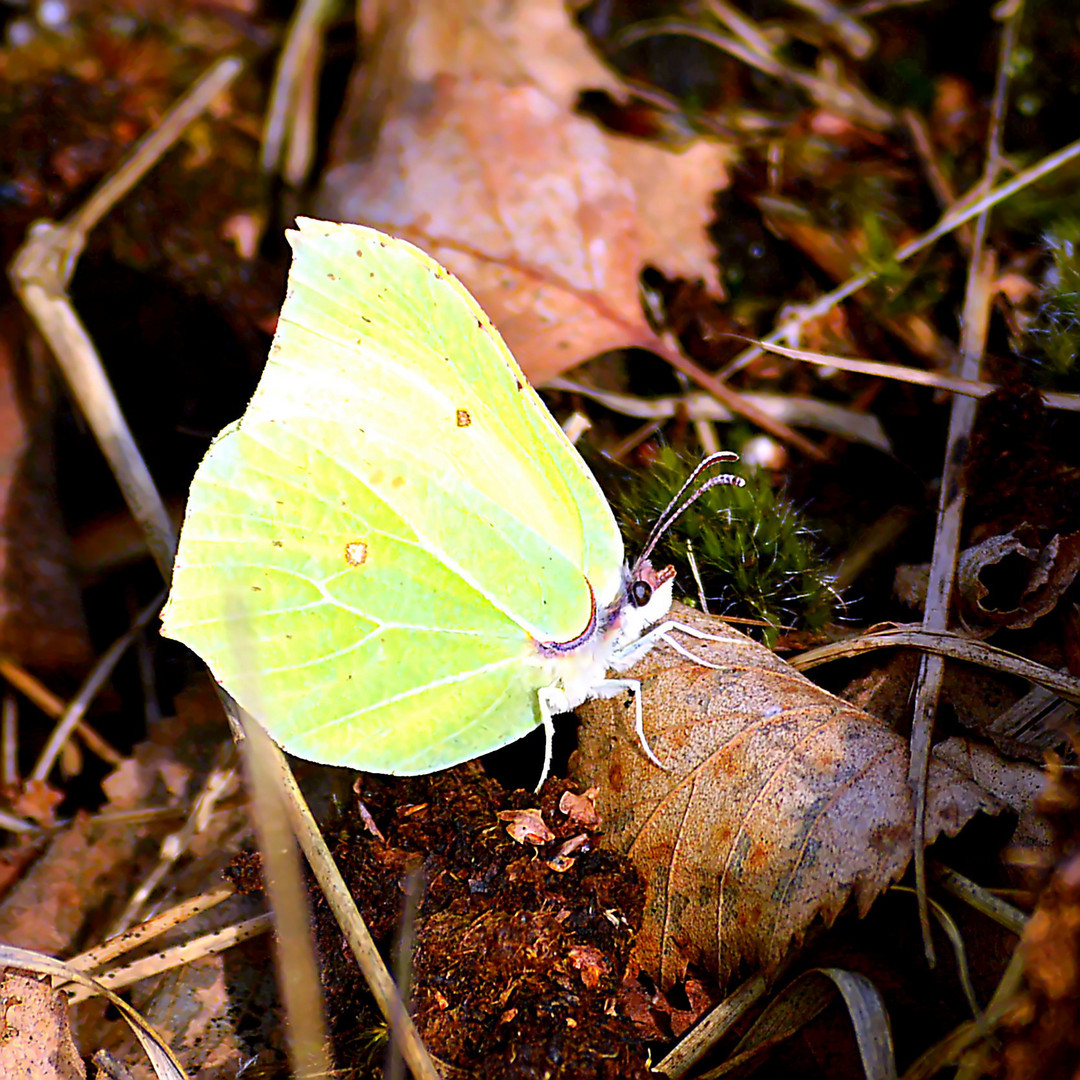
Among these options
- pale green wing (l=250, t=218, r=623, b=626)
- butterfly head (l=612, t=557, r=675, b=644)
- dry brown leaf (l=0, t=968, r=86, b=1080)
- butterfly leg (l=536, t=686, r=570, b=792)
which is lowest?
dry brown leaf (l=0, t=968, r=86, b=1080)

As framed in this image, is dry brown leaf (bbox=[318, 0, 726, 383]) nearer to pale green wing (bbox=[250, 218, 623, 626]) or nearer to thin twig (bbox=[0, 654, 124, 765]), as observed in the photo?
pale green wing (bbox=[250, 218, 623, 626])

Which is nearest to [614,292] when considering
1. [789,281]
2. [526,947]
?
[789,281]

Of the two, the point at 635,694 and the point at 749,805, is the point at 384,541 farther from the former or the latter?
the point at 749,805

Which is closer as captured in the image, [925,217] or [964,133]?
[925,217]

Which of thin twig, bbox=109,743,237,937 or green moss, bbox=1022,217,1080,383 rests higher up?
green moss, bbox=1022,217,1080,383

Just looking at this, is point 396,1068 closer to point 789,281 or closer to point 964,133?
point 789,281

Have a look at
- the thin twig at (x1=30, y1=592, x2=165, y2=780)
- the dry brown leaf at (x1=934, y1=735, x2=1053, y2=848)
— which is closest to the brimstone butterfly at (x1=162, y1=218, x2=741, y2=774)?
the dry brown leaf at (x1=934, y1=735, x2=1053, y2=848)

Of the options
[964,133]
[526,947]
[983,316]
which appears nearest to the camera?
[526,947]

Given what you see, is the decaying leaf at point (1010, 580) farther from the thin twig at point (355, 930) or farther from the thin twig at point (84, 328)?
the thin twig at point (84, 328)
